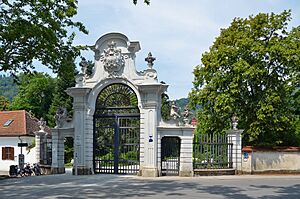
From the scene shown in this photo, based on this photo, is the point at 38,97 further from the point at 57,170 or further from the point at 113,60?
the point at 113,60

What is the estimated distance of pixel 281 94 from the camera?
27.0m

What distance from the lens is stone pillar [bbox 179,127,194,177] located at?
925 inches

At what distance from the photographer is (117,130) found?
24547 millimetres

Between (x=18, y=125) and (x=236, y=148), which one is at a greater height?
(x=18, y=125)

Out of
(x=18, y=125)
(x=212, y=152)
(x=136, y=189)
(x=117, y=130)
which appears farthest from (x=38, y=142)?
(x=18, y=125)

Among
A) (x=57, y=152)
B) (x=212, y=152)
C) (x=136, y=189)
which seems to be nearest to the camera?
(x=136, y=189)

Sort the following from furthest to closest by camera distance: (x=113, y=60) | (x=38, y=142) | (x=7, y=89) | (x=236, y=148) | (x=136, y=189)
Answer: (x=7, y=89) → (x=38, y=142) → (x=236, y=148) → (x=113, y=60) → (x=136, y=189)

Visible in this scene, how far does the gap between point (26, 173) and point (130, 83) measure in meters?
8.72

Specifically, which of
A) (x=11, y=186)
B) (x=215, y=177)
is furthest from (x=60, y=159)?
(x=215, y=177)

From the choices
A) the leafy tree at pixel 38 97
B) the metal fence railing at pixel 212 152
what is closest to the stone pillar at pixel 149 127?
the metal fence railing at pixel 212 152

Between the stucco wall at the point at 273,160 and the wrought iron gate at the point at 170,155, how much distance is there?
13.6 ft

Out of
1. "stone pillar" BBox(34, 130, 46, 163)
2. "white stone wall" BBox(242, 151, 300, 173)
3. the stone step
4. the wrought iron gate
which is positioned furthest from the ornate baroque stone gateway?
"white stone wall" BBox(242, 151, 300, 173)

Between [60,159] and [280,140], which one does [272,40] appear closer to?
[280,140]

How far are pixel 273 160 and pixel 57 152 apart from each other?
12.6m
